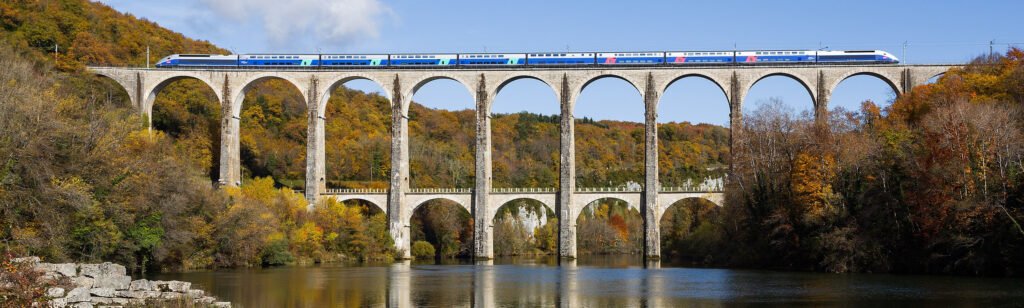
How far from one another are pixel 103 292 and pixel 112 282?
73 centimetres

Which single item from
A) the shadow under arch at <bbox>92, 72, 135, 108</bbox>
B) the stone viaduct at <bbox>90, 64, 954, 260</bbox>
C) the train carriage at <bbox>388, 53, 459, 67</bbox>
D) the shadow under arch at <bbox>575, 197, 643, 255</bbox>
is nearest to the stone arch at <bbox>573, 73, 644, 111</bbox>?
the stone viaduct at <bbox>90, 64, 954, 260</bbox>

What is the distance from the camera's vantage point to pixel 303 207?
60.5m

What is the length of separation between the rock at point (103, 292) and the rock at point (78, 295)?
1.32 ft

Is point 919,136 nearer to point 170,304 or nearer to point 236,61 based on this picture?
point 170,304

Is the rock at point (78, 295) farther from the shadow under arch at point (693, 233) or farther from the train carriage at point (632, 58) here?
the train carriage at point (632, 58)

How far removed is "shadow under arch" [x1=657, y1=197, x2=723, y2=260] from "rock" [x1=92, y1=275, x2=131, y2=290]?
35912 millimetres

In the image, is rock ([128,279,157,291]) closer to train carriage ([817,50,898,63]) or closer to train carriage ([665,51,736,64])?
train carriage ([665,51,736,64])

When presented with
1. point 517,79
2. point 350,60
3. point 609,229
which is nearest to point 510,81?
point 517,79

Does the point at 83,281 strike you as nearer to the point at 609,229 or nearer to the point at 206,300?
the point at 206,300

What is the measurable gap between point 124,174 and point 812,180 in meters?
27.0

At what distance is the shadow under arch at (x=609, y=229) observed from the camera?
3209 inches

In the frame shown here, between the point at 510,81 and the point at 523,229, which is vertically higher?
the point at 510,81

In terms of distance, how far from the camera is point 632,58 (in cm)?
6278

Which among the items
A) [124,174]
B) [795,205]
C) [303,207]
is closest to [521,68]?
[303,207]
